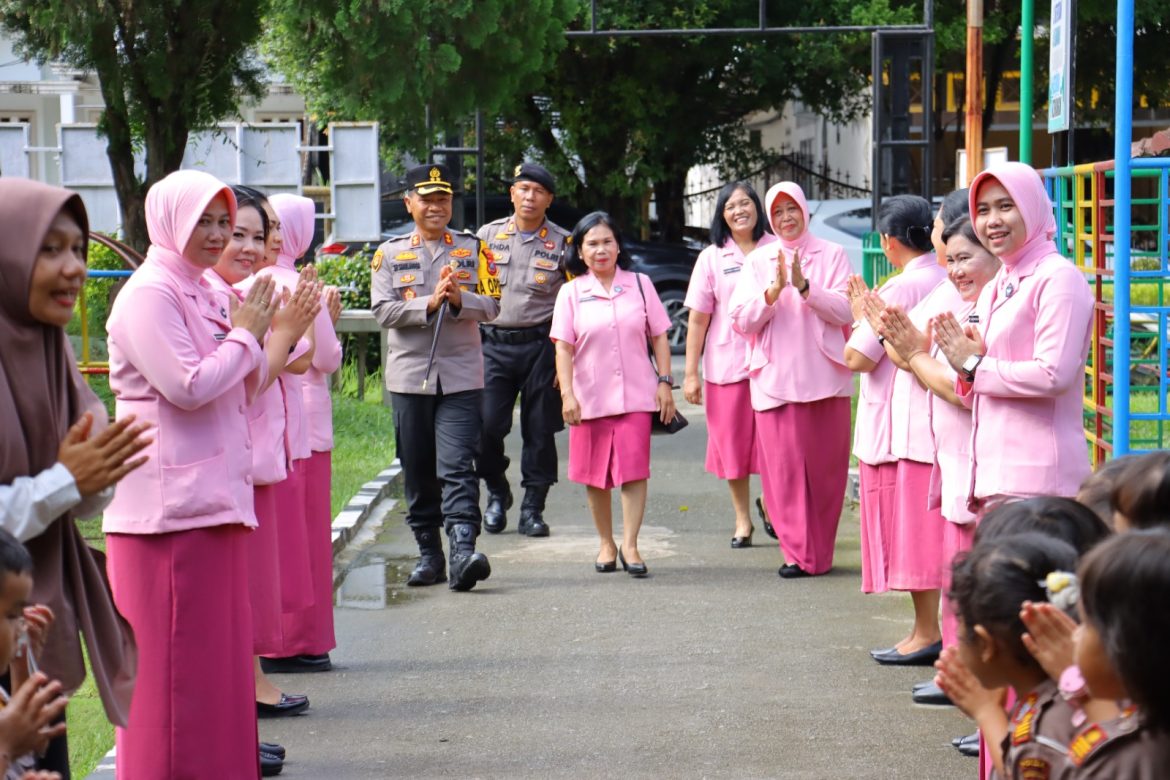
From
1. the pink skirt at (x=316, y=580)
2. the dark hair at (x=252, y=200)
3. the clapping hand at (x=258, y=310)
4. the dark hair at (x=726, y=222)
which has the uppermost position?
the dark hair at (x=252, y=200)

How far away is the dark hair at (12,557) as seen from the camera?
10.9 ft

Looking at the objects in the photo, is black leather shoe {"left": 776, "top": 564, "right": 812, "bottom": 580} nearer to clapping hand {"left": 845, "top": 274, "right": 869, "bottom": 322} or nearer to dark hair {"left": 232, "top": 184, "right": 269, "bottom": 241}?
clapping hand {"left": 845, "top": 274, "right": 869, "bottom": 322}

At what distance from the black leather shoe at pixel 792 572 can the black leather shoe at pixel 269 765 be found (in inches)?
150

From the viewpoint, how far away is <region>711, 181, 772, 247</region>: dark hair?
31.7ft

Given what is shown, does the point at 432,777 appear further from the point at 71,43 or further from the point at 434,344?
the point at 71,43

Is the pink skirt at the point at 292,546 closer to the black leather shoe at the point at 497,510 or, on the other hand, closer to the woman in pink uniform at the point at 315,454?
the woman in pink uniform at the point at 315,454

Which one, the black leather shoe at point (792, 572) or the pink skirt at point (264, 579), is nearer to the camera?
the pink skirt at point (264, 579)

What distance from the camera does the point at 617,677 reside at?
7.03 meters

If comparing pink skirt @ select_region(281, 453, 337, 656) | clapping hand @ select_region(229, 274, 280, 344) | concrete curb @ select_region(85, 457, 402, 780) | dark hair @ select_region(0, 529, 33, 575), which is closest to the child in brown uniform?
dark hair @ select_region(0, 529, 33, 575)

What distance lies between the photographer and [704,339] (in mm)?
10109

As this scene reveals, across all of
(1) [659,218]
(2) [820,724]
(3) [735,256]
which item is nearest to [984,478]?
(2) [820,724]

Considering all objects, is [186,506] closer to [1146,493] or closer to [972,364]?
[972,364]

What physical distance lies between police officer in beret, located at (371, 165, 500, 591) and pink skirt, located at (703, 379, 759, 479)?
168cm

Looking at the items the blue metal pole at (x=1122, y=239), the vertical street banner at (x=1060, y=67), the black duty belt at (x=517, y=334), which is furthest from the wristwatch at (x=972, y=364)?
the black duty belt at (x=517, y=334)
